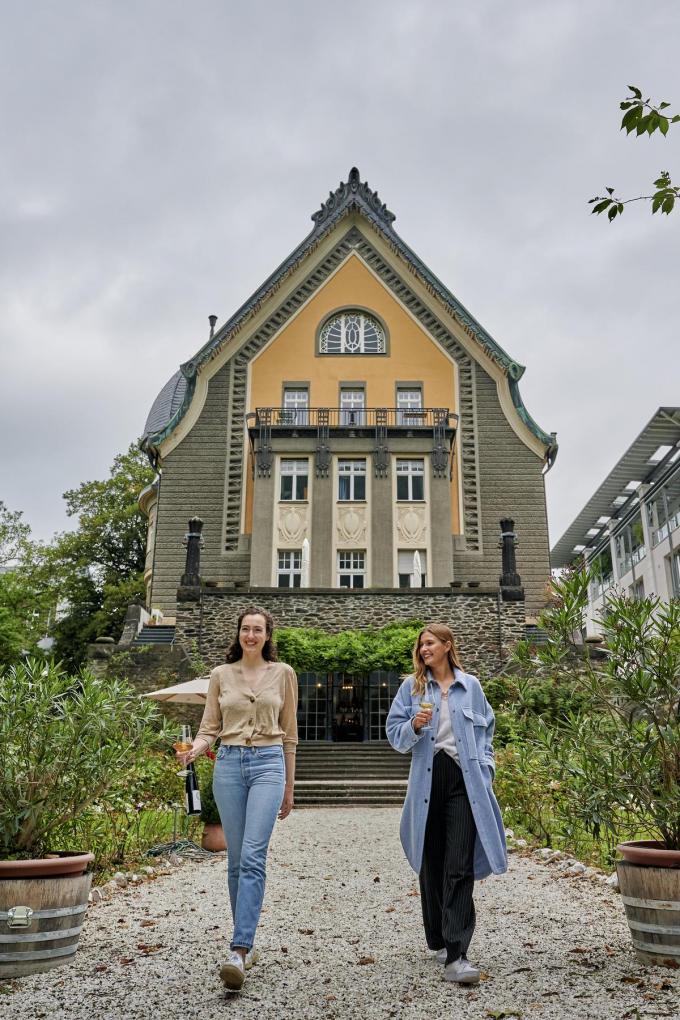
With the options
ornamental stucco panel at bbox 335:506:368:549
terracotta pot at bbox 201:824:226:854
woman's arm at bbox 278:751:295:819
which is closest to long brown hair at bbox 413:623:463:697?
woman's arm at bbox 278:751:295:819

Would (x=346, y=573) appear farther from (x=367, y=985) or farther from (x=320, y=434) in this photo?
(x=367, y=985)

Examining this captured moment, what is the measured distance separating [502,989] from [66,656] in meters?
36.1

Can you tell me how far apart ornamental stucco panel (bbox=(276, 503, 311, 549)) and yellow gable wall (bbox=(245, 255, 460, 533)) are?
4.57m

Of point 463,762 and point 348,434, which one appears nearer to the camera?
point 463,762

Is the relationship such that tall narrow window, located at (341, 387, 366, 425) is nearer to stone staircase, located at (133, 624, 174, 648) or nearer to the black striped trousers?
stone staircase, located at (133, 624, 174, 648)

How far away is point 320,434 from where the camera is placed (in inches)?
1098

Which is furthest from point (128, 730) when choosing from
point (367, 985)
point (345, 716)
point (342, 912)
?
point (345, 716)

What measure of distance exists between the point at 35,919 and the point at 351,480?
2355cm

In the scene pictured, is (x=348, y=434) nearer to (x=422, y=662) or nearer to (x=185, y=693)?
(x=185, y=693)

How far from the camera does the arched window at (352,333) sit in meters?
31.3

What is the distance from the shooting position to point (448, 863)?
4.57 metres

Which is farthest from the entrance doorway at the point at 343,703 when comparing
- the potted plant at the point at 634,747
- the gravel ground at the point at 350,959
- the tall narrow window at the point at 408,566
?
the potted plant at the point at 634,747

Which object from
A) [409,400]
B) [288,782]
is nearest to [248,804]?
[288,782]

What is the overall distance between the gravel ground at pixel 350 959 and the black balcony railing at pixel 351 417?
2068 cm
